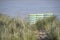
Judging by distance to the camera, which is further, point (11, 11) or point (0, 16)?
point (11, 11)

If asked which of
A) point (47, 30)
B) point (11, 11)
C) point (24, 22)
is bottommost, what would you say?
point (47, 30)

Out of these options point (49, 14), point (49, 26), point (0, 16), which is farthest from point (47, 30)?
point (0, 16)

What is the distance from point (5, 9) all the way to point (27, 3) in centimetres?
40

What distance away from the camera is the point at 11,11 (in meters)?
2.40

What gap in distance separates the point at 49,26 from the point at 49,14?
0.75ft

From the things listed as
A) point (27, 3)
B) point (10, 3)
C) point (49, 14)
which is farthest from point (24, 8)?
point (49, 14)

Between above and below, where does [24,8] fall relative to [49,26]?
above

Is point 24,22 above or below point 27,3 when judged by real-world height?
below

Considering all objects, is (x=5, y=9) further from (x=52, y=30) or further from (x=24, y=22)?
(x=52, y=30)

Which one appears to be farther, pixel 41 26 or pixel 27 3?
pixel 27 3

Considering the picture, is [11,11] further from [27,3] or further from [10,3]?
[27,3]

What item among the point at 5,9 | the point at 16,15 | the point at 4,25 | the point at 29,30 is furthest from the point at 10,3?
the point at 29,30

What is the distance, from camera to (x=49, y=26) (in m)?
2.20

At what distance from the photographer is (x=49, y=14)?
7.62 ft
